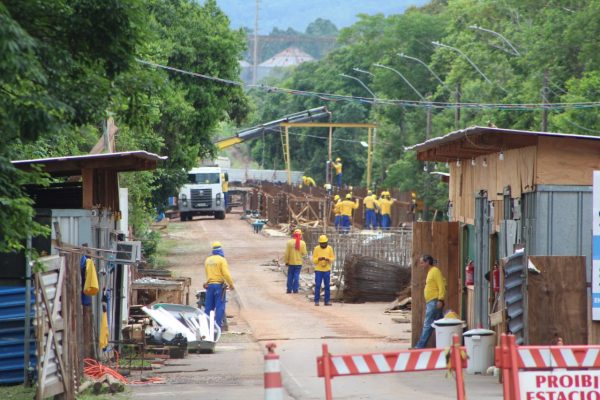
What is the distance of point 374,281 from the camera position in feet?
105

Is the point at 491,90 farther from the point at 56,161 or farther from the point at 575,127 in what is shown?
the point at 56,161

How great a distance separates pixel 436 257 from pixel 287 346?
2991 mm

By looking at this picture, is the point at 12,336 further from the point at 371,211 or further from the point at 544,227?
the point at 371,211

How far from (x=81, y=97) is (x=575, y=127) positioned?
106 ft

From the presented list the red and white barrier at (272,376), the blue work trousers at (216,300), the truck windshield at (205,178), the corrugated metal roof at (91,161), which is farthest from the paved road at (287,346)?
the truck windshield at (205,178)

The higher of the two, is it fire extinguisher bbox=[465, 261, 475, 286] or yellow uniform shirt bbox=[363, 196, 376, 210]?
yellow uniform shirt bbox=[363, 196, 376, 210]

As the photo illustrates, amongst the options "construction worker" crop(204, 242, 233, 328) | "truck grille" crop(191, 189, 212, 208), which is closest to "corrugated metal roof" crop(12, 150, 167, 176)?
"construction worker" crop(204, 242, 233, 328)

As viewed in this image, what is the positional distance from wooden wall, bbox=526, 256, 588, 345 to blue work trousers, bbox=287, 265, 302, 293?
17.9 meters

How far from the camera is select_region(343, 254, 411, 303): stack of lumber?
31.9m

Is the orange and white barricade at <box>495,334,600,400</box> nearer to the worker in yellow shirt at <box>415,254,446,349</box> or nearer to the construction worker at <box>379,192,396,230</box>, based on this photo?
the worker in yellow shirt at <box>415,254,446,349</box>

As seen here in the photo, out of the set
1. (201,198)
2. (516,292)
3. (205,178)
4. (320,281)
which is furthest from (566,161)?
(201,198)

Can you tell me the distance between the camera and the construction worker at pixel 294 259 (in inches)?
1283

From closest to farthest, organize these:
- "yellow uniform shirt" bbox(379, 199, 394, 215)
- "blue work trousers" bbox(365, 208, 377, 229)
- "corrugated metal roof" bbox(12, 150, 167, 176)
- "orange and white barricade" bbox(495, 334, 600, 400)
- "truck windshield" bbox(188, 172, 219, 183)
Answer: "orange and white barricade" bbox(495, 334, 600, 400)
"corrugated metal roof" bbox(12, 150, 167, 176)
"yellow uniform shirt" bbox(379, 199, 394, 215)
"blue work trousers" bbox(365, 208, 377, 229)
"truck windshield" bbox(188, 172, 219, 183)

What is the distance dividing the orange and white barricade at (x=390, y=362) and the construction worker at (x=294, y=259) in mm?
21103
